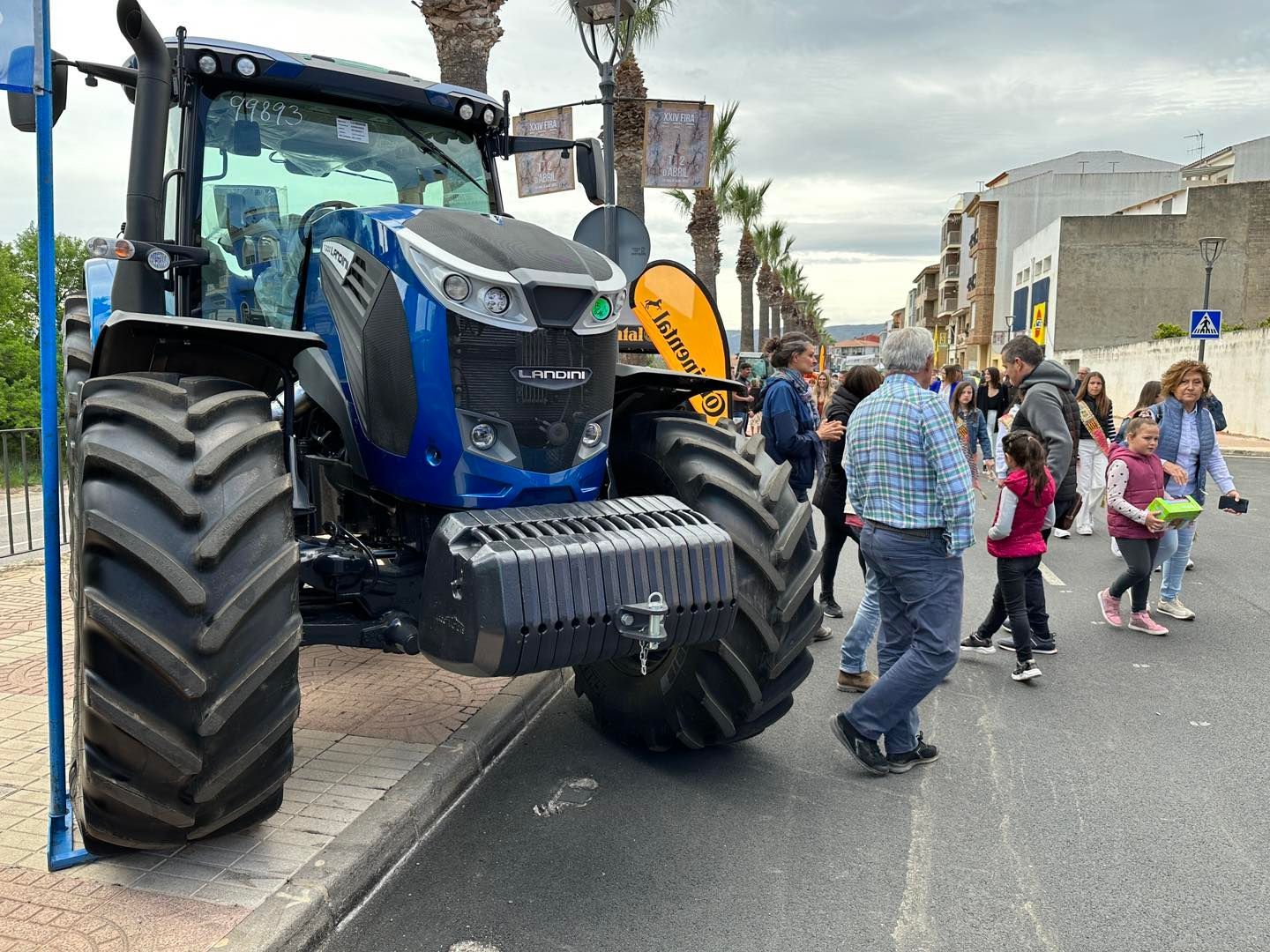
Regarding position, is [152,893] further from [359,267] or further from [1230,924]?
[1230,924]

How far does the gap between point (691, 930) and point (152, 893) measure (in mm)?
1727

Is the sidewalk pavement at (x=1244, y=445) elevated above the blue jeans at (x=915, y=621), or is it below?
below

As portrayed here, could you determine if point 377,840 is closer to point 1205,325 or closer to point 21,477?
point 21,477

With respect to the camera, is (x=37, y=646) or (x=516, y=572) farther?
(x=37, y=646)

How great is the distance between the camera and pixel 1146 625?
730cm

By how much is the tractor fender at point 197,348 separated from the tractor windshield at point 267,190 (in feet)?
2.05

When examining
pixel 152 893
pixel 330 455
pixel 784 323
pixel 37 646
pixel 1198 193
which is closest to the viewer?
pixel 152 893

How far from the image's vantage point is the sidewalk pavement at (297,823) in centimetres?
304

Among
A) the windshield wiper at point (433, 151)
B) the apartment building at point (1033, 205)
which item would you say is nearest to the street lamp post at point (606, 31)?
the windshield wiper at point (433, 151)

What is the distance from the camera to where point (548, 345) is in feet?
12.0

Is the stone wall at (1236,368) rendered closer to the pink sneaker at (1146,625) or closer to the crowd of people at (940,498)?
the crowd of people at (940,498)

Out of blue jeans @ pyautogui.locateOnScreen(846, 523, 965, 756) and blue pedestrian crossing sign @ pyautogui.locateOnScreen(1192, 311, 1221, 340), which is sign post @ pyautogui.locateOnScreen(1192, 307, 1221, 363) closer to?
blue pedestrian crossing sign @ pyautogui.locateOnScreen(1192, 311, 1221, 340)

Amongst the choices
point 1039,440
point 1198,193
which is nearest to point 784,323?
point 1198,193

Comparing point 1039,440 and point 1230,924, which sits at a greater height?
point 1039,440
